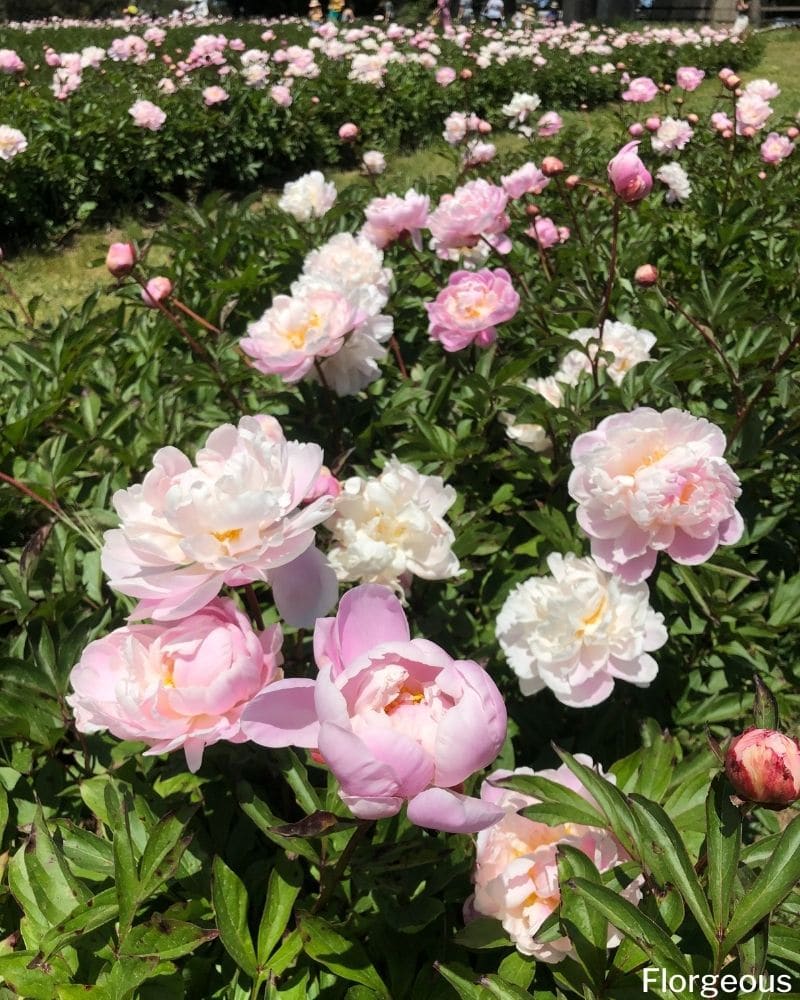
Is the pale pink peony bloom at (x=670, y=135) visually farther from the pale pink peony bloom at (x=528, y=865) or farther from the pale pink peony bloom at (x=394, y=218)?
the pale pink peony bloom at (x=528, y=865)

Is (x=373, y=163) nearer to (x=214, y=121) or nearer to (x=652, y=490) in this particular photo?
(x=652, y=490)

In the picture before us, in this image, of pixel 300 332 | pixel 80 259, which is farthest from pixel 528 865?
pixel 80 259

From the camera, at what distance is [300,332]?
3.92 ft

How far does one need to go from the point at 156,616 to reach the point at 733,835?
48cm

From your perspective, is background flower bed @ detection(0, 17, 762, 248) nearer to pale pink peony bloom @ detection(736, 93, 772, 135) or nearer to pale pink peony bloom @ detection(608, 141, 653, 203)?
pale pink peony bloom @ detection(736, 93, 772, 135)

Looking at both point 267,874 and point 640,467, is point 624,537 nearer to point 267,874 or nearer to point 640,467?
point 640,467

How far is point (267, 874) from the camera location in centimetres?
88

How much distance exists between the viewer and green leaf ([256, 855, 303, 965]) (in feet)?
2.43

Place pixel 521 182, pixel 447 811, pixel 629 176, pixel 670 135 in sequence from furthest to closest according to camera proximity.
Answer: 1. pixel 670 135
2. pixel 521 182
3. pixel 629 176
4. pixel 447 811

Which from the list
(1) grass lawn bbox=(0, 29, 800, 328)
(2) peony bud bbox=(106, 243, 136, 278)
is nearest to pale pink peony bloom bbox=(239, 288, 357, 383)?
(2) peony bud bbox=(106, 243, 136, 278)

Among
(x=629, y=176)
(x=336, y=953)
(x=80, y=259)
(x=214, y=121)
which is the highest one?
(x=629, y=176)

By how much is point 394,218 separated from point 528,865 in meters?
1.24

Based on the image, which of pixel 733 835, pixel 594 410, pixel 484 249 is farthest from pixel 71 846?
pixel 484 249

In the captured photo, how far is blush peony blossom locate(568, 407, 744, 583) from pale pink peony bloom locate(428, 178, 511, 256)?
2.49 feet
